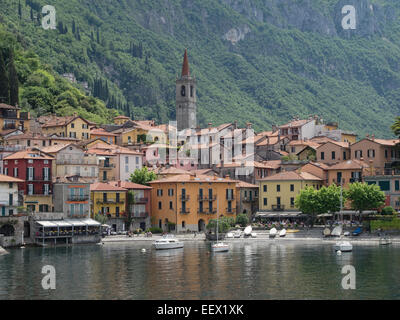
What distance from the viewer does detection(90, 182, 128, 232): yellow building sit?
114312 millimetres

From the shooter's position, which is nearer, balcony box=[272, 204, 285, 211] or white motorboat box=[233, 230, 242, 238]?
white motorboat box=[233, 230, 242, 238]

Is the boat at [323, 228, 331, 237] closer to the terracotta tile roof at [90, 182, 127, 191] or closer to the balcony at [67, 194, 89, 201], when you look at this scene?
the terracotta tile roof at [90, 182, 127, 191]

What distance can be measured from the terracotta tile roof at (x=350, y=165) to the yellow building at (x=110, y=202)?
33.1m

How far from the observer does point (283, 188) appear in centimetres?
12350

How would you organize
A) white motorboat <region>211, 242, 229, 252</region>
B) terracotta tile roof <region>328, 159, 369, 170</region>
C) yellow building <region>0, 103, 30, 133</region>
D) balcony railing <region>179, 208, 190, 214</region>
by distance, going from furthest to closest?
yellow building <region>0, 103, 30, 133</region> → terracotta tile roof <region>328, 159, 369, 170</region> → balcony railing <region>179, 208, 190, 214</region> → white motorboat <region>211, 242, 229, 252</region>

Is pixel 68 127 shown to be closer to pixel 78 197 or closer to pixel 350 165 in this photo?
pixel 78 197

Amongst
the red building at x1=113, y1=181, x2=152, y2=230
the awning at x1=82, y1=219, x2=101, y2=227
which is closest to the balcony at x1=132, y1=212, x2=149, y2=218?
the red building at x1=113, y1=181, x2=152, y2=230

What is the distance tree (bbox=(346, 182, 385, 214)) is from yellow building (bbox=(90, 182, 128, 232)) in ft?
107

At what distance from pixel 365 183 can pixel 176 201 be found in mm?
27155

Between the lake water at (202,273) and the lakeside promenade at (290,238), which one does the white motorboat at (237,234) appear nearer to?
the lakeside promenade at (290,238)
